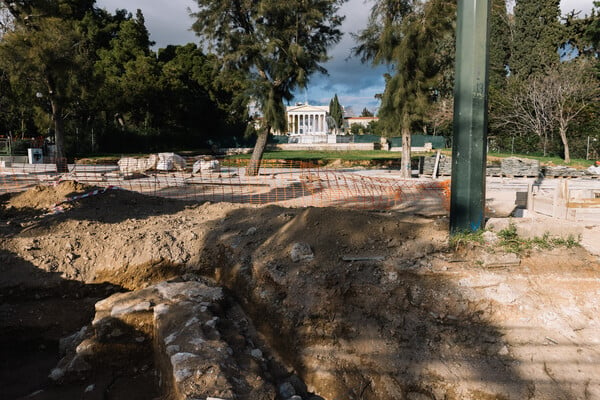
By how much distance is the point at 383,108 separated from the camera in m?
18.0

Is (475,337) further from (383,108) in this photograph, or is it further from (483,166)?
(383,108)

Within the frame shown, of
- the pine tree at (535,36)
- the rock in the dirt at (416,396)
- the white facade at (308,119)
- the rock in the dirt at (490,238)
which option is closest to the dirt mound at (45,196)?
the rock in the dirt at (416,396)

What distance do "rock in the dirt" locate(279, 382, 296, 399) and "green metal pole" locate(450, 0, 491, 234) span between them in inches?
101

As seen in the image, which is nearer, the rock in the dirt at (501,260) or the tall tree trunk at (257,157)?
the rock in the dirt at (501,260)

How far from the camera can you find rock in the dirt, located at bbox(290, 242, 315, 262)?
4859 mm

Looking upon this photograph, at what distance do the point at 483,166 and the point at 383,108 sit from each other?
13783mm

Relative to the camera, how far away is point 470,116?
467 cm

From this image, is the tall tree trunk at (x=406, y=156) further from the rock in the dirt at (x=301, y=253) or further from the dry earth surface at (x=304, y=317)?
the rock in the dirt at (x=301, y=253)

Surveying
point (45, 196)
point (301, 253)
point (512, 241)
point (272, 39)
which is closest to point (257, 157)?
point (272, 39)

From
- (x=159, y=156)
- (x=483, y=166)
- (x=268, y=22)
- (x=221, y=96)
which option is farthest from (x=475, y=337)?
(x=221, y=96)

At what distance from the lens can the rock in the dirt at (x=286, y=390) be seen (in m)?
3.56

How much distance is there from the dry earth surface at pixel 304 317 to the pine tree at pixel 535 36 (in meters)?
38.9

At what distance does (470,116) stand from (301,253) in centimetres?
254

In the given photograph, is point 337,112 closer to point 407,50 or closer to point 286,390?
point 407,50
